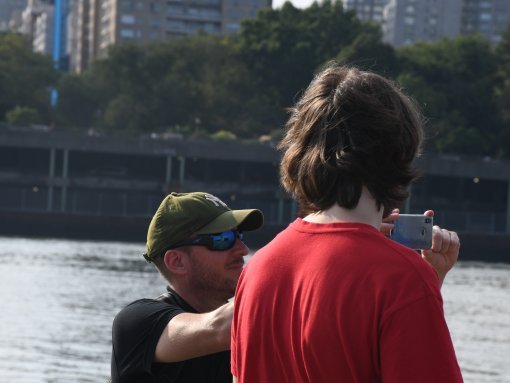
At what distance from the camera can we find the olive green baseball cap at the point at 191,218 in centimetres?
409

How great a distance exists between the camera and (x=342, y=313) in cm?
289

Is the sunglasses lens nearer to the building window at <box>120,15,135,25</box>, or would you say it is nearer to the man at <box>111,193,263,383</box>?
the man at <box>111,193,263,383</box>

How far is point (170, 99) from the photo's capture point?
104 metres

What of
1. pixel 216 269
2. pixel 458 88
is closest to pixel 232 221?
pixel 216 269

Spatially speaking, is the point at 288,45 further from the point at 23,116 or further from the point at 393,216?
the point at 393,216

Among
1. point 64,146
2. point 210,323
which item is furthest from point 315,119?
point 64,146

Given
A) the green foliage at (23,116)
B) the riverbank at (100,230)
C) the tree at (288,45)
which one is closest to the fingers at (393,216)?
the riverbank at (100,230)

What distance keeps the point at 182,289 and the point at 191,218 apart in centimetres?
21

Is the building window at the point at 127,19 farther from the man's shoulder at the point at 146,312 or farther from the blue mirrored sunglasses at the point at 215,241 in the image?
the man's shoulder at the point at 146,312

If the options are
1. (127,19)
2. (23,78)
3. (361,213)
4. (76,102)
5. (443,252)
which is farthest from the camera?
(127,19)

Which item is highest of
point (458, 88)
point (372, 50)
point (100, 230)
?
point (372, 50)

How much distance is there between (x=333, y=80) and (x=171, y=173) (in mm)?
85109

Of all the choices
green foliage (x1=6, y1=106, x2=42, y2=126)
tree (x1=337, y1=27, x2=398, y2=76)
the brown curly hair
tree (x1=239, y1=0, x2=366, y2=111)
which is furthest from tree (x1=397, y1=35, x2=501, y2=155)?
the brown curly hair

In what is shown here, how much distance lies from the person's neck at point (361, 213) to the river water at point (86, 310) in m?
17.0
